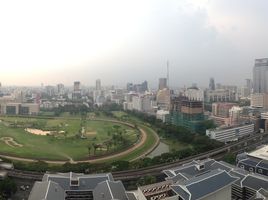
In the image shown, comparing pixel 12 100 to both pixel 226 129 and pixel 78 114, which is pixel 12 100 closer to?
pixel 78 114

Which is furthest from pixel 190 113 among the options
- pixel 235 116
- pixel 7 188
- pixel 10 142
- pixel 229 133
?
pixel 7 188

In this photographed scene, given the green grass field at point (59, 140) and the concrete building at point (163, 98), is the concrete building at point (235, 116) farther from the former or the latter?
the concrete building at point (163, 98)

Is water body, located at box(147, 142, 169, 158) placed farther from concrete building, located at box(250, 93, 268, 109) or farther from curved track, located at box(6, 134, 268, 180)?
concrete building, located at box(250, 93, 268, 109)

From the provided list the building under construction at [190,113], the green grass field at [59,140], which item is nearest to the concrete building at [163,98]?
the green grass field at [59,140]

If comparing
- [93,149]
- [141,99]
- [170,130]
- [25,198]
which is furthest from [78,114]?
[25,198]

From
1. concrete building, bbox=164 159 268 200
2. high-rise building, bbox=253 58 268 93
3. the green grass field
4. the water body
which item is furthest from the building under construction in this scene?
high-rise building, bbox=253 58 268 93
